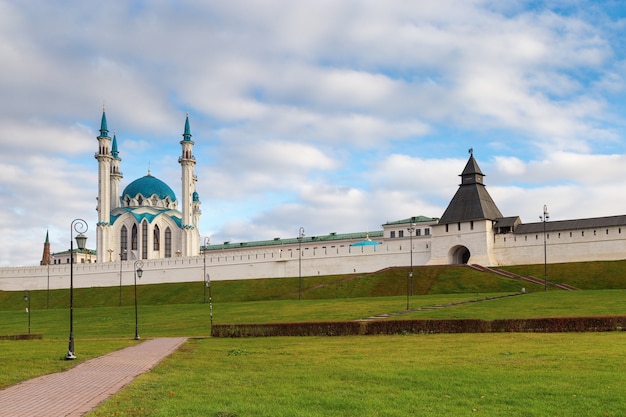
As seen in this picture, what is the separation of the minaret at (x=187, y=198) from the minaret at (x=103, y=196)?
13222 mm

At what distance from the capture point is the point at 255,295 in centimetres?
7525

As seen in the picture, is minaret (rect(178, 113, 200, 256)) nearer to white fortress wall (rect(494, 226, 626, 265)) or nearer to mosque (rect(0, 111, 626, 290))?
mosque (rect(0, 111, 626, 290))

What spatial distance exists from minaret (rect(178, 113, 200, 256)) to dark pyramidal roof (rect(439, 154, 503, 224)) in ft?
173

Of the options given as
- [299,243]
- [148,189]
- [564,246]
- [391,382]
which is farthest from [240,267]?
[391,382]

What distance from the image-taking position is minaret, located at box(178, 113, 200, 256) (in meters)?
117

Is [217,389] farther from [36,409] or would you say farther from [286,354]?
[286,354]

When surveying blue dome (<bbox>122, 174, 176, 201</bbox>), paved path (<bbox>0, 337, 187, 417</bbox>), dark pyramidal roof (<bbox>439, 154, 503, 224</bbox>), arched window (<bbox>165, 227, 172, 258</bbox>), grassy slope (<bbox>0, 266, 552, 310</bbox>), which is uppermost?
blue dome (<bbox>122, 174, 176, 201</bbox>)

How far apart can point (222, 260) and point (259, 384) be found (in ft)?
258

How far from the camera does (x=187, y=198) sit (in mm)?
116125

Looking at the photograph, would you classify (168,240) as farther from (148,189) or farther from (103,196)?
(103,196)

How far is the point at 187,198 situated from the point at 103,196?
15.3 meters

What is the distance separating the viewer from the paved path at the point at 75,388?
12578mm

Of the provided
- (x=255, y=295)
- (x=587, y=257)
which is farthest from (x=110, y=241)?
(x=587, y=257)

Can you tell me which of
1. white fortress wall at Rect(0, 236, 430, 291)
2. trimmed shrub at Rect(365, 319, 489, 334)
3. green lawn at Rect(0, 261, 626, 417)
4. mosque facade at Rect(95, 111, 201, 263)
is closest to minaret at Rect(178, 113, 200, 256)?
mosque facade at Rect(95, 111, 201, 263)
